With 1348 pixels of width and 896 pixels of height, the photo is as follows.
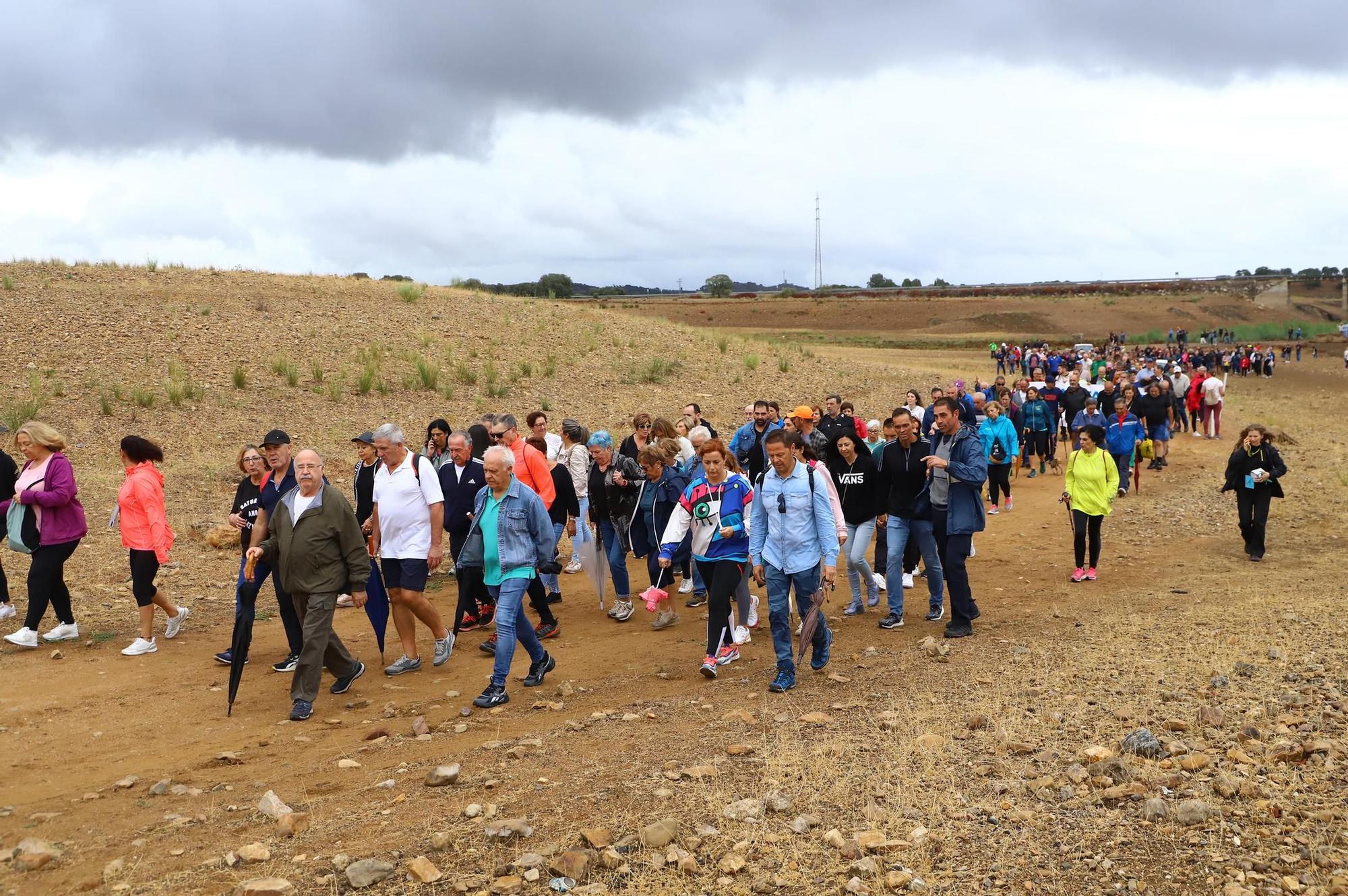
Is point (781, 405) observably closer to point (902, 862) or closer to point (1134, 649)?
point (1134, 649)

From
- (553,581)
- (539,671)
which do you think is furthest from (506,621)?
(553,581)

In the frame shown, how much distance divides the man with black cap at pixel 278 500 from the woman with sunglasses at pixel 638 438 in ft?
11.2

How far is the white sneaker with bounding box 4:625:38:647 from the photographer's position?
8.73 metres

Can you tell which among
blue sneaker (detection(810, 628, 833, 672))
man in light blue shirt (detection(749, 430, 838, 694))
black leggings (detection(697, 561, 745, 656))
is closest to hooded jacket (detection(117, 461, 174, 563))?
black leggings (detection(697, 561, 745, 656))

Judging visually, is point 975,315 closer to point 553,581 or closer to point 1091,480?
point 1091,480

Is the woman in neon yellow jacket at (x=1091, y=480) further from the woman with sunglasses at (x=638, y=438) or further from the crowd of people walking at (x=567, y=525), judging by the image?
the woman with sunglasses at (x=638, y=438)

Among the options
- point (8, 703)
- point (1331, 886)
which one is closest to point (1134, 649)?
point (1331, 886)

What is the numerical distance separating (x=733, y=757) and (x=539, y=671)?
2257 millimetres

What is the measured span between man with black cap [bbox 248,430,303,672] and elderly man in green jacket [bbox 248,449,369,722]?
47cm

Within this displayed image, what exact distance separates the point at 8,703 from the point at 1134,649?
850 centimetres

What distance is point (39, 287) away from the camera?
25.1 metres

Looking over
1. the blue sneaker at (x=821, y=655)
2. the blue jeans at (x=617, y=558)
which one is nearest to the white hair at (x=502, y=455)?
the blue sneaker at (x=821, y=655)

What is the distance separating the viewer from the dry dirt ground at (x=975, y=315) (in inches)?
2948

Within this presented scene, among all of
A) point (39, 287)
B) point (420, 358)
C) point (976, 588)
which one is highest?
point (39, 287)
